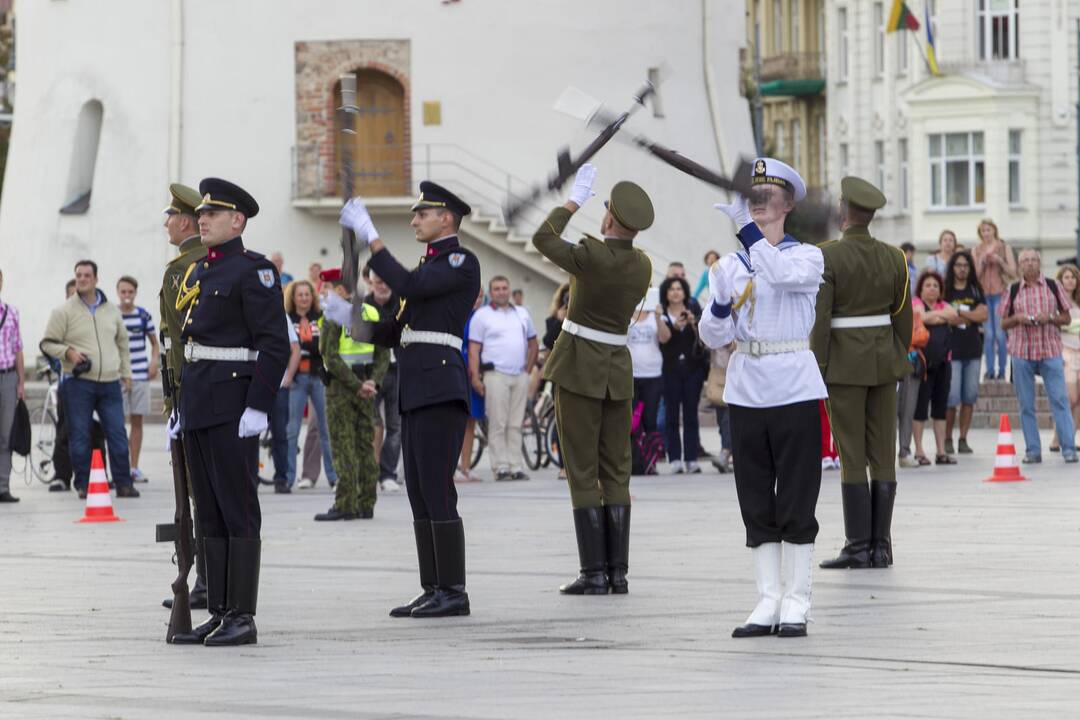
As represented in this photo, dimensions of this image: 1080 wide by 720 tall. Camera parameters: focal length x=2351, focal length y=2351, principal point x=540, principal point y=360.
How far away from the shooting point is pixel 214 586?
1048cm

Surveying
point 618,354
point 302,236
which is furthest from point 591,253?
point 302,236

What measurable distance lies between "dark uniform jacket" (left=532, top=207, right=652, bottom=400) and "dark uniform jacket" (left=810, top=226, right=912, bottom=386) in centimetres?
130

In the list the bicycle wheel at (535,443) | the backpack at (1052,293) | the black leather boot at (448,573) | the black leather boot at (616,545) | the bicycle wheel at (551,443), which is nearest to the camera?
the black leather boot at (448,573)

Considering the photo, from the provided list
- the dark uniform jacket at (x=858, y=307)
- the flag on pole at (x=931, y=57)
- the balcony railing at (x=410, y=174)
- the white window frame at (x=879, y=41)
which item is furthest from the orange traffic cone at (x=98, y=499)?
the white window frame at (x=879, y=41)

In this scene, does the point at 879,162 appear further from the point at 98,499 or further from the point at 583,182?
the point at 583,182

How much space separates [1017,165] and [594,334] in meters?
52.4

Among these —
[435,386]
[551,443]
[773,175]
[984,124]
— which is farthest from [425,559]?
[984,124]

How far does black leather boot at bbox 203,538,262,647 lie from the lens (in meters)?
10.2

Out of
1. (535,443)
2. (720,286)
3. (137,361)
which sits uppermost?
(720,286)

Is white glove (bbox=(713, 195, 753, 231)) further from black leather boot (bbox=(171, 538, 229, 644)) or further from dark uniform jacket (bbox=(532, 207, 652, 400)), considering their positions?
black leather boot (bbox=(171, 538, 229, 644))

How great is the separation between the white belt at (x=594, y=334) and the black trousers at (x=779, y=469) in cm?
204

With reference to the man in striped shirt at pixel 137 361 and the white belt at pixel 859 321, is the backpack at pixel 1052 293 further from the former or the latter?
the white belt at pixel 859 321

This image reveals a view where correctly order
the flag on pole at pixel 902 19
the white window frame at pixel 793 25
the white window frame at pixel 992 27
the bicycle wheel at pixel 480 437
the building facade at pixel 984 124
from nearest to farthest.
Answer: the bicycle wheel at pixel 480 437 → the flag on pole at pixel 902 19 → the building facade at pixel 984 124 → the white window frame at pixel 992 27 → the white window frame at pixel 793 25

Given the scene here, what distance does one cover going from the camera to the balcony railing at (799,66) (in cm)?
7131
